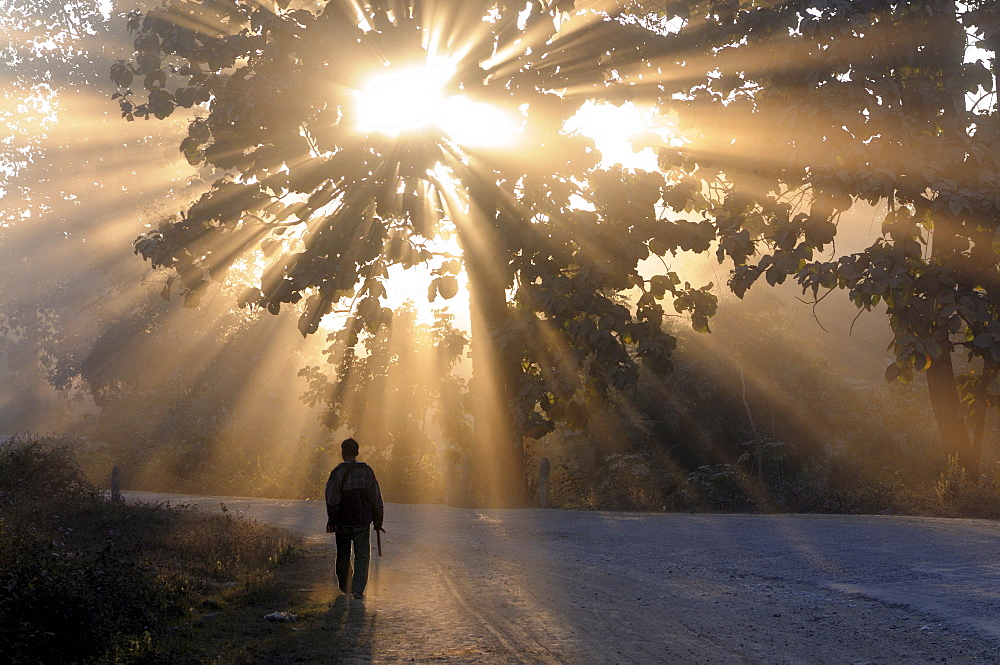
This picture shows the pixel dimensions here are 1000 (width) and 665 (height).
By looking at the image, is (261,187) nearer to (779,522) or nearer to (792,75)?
(792,75)

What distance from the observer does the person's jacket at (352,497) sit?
33.5ft

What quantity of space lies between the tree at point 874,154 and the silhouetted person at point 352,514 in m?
6.51

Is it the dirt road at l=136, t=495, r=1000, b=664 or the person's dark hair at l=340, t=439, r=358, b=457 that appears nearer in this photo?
the dirt road at l=136, t=495, r=1000, b=664

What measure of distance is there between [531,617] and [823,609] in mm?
2674

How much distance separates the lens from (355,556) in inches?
397

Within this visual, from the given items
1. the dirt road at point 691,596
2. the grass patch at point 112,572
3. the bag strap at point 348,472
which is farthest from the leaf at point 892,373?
the grass patch at point 112,572

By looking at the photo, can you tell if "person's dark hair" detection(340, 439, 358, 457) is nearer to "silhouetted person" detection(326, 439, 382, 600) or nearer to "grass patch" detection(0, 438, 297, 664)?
"silhouetted person" detection(326, 439, 382, 600)

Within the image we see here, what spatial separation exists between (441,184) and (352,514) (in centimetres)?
844

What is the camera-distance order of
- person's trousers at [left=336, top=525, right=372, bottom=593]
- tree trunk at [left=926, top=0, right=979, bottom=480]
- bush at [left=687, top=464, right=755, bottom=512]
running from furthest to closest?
bush at [left=687, top=464, right=755, bottom=512]
tree trunk at [left=926, top=0, right=979, bottom=480]
person's trousers at [left=336, top=525, right=372, bottom=593]

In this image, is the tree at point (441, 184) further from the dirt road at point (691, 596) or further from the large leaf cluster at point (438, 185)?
the dirt road at point (691, 596)

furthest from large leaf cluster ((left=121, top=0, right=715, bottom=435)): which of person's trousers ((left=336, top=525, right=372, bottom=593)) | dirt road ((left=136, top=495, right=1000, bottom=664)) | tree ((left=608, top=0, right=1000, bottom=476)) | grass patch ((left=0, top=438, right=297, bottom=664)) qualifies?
person's trousers ((left=336, top=525, right=372, bottom=593))

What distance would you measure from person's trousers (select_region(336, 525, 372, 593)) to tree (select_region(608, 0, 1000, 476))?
6.86m

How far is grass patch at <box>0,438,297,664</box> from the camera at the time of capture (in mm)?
6938

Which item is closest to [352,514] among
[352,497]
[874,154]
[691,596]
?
[352,497]
